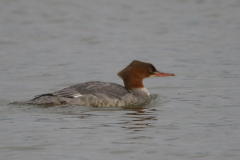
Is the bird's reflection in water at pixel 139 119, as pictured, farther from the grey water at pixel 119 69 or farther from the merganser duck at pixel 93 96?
the merganser duck at pixel 93 96

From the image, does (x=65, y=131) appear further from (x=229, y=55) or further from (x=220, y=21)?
(x=220, y=21)

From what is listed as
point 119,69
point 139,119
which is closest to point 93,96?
point 139,119

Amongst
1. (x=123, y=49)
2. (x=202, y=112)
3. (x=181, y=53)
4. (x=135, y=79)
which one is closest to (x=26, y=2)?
(x=123, y=49)

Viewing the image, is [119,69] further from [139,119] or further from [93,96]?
[139,119]

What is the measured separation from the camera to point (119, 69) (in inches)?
547

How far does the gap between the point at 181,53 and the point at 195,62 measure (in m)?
1.28

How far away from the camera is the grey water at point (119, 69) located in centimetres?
687

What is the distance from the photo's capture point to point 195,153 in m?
6.52

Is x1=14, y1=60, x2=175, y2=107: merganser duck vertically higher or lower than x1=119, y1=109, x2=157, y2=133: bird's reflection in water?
higher

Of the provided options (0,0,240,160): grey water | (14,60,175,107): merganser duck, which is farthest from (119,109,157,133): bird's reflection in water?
(14,60,175,107): merganser duck

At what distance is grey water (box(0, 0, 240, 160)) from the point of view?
6.87 m

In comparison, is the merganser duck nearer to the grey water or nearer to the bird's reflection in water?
the grey water

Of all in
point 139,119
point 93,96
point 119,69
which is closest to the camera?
point 139,119

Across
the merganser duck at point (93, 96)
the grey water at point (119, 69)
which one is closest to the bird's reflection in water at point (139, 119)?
the grey water at point (119, 69)
